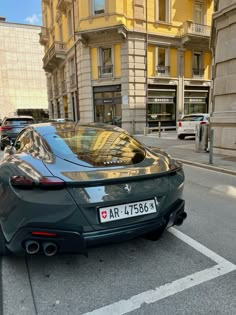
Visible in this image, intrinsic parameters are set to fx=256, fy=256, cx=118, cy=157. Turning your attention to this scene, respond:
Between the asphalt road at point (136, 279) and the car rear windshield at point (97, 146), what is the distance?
107 centimetres

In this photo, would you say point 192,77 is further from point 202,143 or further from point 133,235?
point 133,235

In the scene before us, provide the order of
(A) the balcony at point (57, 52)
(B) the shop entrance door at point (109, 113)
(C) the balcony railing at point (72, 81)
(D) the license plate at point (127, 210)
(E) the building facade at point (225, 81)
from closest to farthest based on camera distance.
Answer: (D) the license plate at point (127, 210)
(E) the building facade at point (225, 81)
(B) the shop entrance door at point (109, 113)
(C) the balcony railing at point (72, 81)
(A) the balcony at point (57, 52)

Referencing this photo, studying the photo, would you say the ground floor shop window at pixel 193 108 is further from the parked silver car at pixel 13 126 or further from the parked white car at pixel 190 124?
the parked silver car at pixel 13 126

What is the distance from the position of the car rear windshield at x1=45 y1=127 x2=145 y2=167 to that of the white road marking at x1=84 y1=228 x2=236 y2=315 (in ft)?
4.10

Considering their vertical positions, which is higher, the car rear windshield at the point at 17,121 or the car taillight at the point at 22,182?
the car rear windshield at the point at 17,121

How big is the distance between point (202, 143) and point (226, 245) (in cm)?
709

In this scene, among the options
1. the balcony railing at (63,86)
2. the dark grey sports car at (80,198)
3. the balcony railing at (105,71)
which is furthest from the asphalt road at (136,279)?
the balcony railing at (63,86)

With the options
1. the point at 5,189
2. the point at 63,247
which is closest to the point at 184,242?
the point at 63,247

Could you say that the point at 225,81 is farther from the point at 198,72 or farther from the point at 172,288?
the point at 198,72

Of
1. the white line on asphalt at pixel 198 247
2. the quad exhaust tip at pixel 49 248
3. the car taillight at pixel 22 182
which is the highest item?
the car taillight at pixel 22 182

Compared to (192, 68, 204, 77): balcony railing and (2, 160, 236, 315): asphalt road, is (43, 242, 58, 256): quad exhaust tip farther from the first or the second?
(192, 68, 204, 77): balcony railing

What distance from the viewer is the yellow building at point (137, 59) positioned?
748 inches

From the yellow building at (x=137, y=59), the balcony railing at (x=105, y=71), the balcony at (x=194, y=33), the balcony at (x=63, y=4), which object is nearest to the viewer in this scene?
the yellow building at (x=137, y=59)

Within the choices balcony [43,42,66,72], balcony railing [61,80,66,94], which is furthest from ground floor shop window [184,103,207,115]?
balcony [43,42,66,72]
